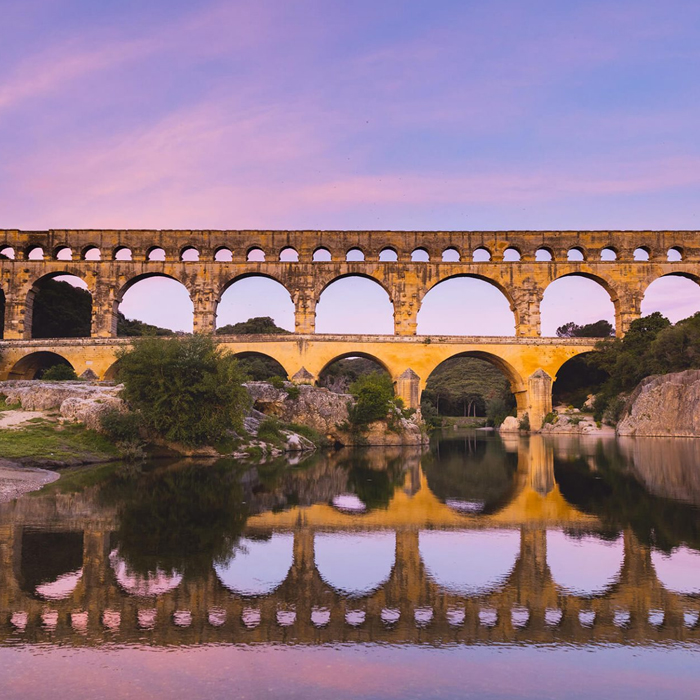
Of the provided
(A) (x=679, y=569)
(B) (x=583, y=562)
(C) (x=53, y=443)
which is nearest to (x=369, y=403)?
(C) (x=53, y=443)

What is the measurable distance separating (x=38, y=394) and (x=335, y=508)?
12417mm

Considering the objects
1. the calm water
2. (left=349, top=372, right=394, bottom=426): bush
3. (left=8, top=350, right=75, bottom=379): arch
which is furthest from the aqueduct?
the calm water

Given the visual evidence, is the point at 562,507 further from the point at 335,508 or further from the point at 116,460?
the point at 116,460

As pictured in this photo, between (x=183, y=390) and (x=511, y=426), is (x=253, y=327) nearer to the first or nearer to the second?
(x=511, y=426)

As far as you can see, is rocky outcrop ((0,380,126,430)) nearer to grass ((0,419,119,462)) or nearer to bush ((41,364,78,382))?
grass ((0,419,119,462))

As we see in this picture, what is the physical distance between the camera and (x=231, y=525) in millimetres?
7320

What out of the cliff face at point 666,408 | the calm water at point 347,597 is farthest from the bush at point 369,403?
the calm water at point 347,597

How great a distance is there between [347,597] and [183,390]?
12.9 metres

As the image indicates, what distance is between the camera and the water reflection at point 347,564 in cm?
403

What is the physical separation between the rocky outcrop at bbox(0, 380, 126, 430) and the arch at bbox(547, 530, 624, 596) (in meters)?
12.7

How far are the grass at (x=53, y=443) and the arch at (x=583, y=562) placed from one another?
1073 centimetres

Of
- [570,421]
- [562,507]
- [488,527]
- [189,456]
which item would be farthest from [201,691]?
[570,421]

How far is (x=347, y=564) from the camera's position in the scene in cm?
561

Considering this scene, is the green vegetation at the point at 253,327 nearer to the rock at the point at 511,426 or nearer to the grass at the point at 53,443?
the rock at the point at 511,426
